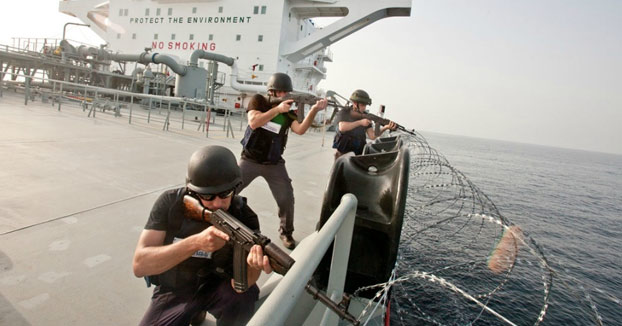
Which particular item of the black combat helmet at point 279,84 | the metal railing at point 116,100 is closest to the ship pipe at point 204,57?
the metal railing at point 116,100

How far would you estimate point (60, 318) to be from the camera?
176 centimetres

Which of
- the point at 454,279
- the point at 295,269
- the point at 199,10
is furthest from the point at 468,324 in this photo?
the point at 199,10

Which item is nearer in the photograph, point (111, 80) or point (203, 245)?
point (203, 245)

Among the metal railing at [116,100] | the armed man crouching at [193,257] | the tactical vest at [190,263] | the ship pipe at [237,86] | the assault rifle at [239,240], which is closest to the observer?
the assault rifle at [239,240]

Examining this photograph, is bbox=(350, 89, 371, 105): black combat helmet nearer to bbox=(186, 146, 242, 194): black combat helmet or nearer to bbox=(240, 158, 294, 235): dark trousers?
bbox=(240, 158, 294, 235): dark trousers

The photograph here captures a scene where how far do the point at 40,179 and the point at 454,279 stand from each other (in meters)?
5.39

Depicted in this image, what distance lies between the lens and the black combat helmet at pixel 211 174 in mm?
1562

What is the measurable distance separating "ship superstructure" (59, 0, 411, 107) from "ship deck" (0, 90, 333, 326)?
16.5 m

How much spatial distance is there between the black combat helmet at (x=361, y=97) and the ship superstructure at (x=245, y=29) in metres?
16.9

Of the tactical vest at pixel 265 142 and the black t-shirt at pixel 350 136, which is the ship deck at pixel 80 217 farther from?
the black t-shirt at pixel 350 136

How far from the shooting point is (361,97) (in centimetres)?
463

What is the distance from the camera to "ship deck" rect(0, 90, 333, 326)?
191 cm

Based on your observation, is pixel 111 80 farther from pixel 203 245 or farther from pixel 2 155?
pixel 203 245

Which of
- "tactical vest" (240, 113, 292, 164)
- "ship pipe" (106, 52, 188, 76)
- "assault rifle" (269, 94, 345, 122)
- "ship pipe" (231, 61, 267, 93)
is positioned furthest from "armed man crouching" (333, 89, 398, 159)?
"ship pipe" (231, 61, 267, 93)
